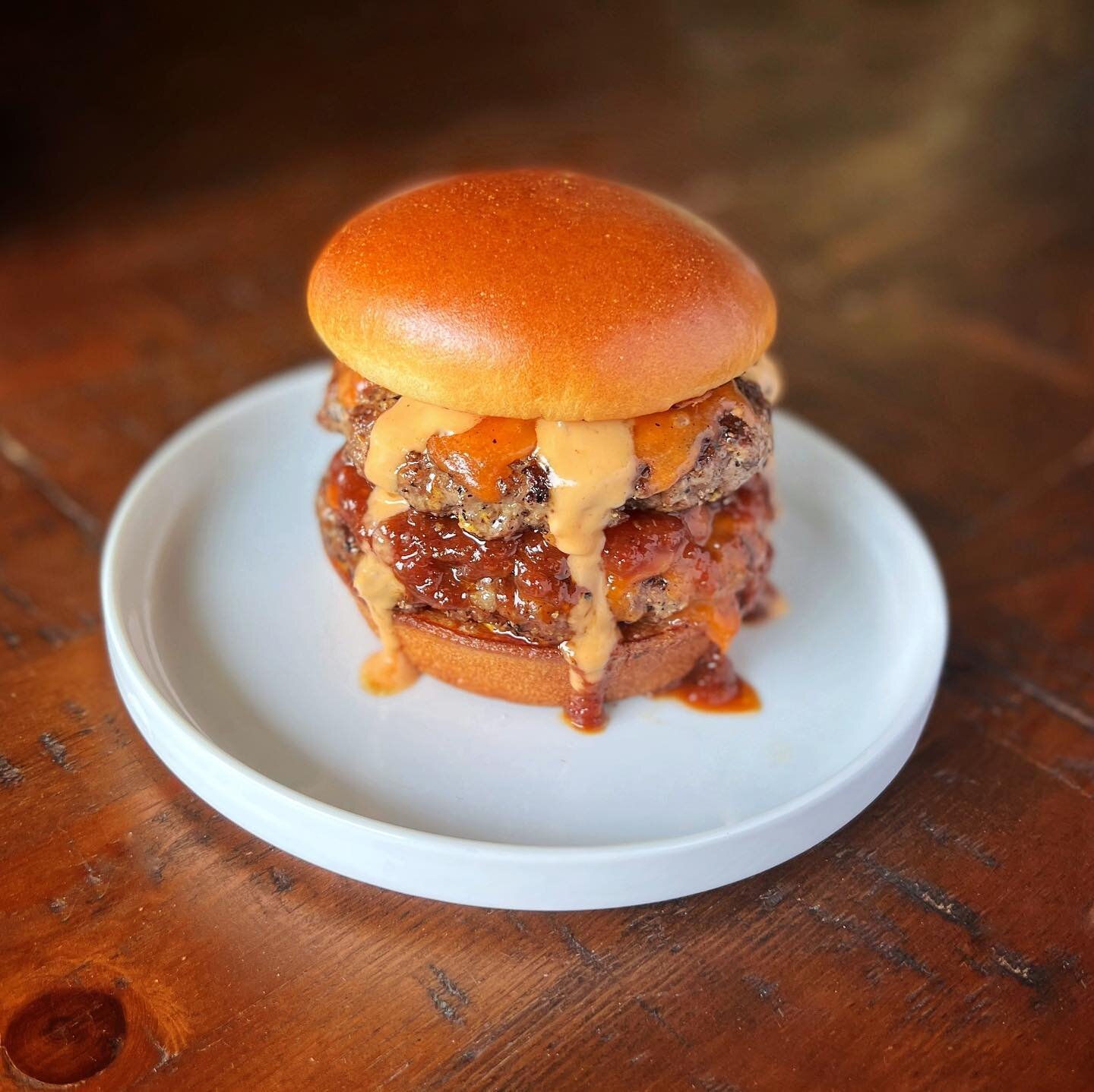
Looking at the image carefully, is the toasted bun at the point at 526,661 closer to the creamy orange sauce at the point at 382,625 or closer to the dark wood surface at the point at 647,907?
the creamy orange sauce at the point at 382,625

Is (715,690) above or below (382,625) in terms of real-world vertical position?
below

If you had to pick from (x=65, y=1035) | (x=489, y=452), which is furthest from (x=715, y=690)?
(x=65, y=1035)

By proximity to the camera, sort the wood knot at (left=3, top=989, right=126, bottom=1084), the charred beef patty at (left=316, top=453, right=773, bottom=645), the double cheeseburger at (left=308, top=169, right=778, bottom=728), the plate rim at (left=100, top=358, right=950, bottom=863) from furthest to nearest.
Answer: the charred beef patty at (left=316, top=453, right=773, bottom=645)
the double cheeseburger at (left=308, top=169, right=778, bottom=728)
the plate rim at (left=100, top=358, right=950, bottom=863)
the wood knot at (left=3, top=989, right=126, bottom=1084)

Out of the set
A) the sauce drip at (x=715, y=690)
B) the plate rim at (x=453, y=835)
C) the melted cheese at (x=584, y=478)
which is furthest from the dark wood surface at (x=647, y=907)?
the melted cheese at (x=584, y=478)

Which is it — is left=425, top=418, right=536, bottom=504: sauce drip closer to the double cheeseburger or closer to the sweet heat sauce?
the double cheeseburger

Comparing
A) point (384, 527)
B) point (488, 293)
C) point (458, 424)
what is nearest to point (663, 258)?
point (488, 293)

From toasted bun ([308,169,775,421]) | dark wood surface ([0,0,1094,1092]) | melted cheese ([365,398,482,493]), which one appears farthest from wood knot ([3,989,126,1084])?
toasted bun ([308,169,775,421])

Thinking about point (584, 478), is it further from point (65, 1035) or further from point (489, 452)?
point (65, 1035)
